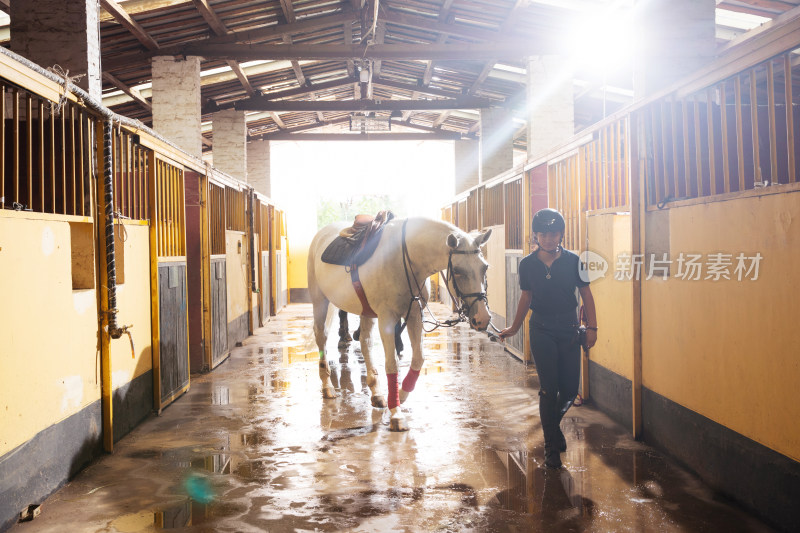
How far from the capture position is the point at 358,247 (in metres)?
5.00

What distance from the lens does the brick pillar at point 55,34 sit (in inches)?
194

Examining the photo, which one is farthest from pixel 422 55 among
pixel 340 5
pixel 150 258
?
pixel 150 258

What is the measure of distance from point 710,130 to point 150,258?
388 centimetres

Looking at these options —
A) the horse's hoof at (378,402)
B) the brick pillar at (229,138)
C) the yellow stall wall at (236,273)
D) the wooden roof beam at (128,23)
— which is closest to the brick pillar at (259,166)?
the brick pillar at (229,138)

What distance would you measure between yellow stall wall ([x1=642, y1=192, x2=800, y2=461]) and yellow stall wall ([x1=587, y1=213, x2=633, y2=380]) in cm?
45

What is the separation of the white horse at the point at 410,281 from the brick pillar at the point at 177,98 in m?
5.40

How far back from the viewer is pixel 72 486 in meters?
3.28

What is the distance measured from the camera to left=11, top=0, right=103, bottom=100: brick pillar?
16.1 ft

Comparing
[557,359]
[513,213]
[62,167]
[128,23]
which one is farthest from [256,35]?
[557,359]

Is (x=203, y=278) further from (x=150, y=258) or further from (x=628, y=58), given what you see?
(x=628, y=58)


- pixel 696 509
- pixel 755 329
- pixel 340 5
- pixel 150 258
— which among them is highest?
pixel 340 5

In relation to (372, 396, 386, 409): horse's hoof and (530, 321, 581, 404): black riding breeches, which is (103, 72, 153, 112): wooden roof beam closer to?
(372, 396, 386, 409): horse's hoof

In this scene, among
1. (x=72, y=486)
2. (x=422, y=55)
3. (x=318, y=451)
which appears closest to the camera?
(x=72, y=486)

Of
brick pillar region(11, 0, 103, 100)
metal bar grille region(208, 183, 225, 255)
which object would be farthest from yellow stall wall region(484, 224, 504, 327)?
brick pillar region(11, 0, 103, 100)
